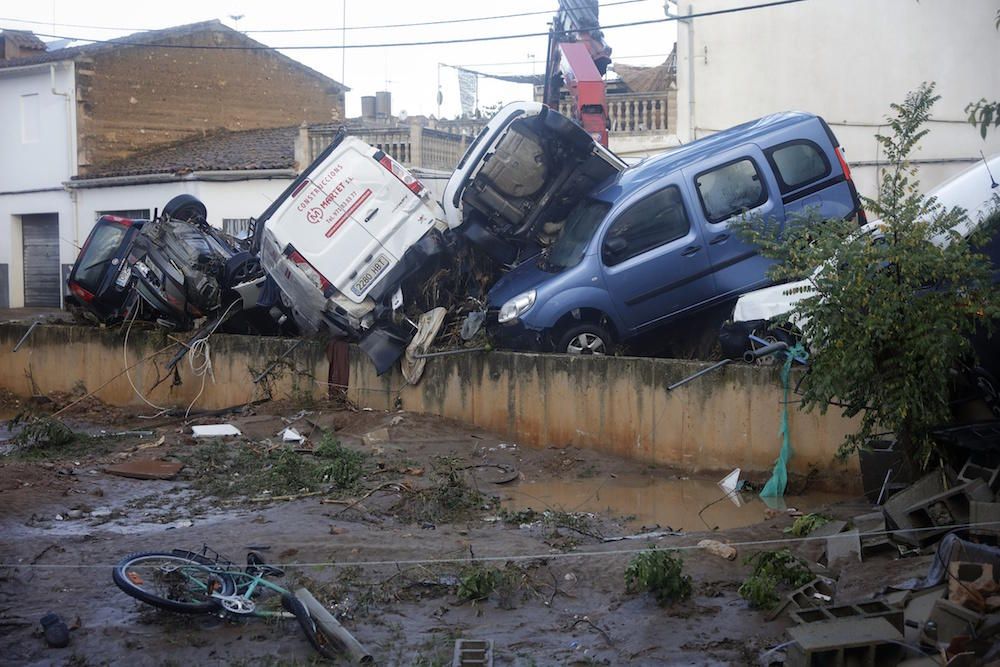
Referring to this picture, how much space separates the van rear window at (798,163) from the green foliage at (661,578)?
20.4 ft

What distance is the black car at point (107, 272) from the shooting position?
608 inches

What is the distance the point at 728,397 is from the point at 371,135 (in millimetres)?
14188

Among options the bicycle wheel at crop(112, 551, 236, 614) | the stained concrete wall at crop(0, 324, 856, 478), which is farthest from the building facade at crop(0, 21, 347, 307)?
the bicycle wheel at crop(112, 551, 236, 614)

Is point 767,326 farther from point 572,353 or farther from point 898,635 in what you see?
point 898,635

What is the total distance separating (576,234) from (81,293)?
8.03 m

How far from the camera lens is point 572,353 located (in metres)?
→ 11.9

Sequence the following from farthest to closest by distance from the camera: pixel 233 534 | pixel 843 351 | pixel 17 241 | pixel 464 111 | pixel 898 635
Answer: pixel 464 111 < pixel 17 241 < pixel 233 534 < pixel 843 351 < pixel 898 635

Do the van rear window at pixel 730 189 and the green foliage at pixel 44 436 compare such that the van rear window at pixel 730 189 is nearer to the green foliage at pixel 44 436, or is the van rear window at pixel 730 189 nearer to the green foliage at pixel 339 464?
the green foliage at pixel 339 464

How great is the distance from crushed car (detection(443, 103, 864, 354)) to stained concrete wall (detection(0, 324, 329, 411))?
10.6 feet

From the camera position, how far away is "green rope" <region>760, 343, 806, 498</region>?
9867 mm

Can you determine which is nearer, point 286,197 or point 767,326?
point 767,326

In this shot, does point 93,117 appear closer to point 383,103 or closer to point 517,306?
point 383,103

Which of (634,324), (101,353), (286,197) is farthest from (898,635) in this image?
(101,353)

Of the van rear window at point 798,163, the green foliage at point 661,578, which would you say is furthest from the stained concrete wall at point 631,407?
the green foliage at point 661,578
